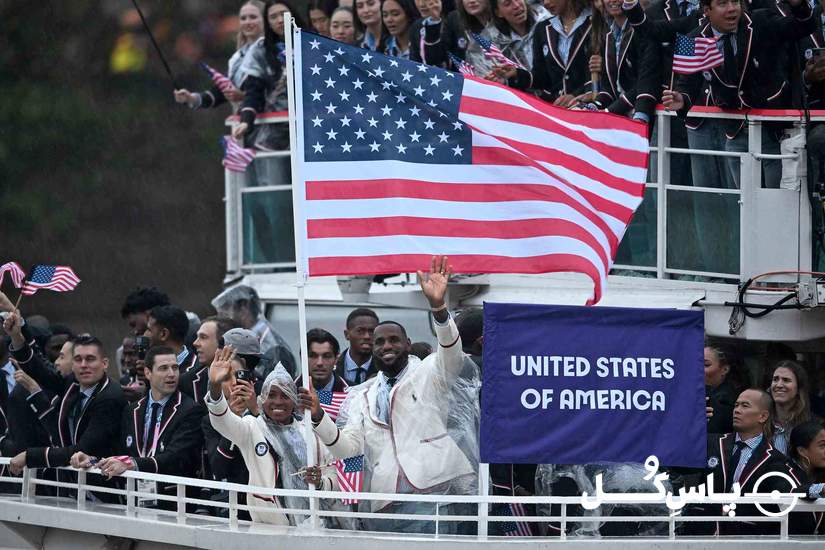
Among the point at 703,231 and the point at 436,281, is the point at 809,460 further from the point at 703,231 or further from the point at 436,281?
the point at 703,231

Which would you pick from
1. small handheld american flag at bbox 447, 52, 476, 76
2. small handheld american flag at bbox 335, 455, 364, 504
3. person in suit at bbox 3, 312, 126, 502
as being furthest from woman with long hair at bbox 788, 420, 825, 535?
person in suit at bbox 3, 312, 126, 502

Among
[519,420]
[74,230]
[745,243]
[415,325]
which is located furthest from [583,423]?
[74,230]

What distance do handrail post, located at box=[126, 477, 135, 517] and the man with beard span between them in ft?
5.81

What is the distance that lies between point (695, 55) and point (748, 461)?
3.24m

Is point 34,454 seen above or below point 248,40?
below

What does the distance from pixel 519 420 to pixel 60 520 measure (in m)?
→ 3.74

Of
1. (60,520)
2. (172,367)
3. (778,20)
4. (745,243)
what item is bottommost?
(60,520)

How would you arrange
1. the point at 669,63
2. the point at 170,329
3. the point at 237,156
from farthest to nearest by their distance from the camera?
the point at 237,156, the point at 170,329, the point at 669,63

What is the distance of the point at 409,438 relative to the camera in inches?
447

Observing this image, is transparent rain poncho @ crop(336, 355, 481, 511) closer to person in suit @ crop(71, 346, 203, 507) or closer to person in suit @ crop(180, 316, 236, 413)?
person in suit @ crop(71, 346, 203, 507)

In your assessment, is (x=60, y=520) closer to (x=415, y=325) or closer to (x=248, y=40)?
(x=415, y=325)

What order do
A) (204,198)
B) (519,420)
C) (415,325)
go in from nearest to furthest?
(519,420) → (415,325) → (204,198)

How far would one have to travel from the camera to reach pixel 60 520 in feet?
43.3

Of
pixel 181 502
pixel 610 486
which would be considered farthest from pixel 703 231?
pixel 181 502
